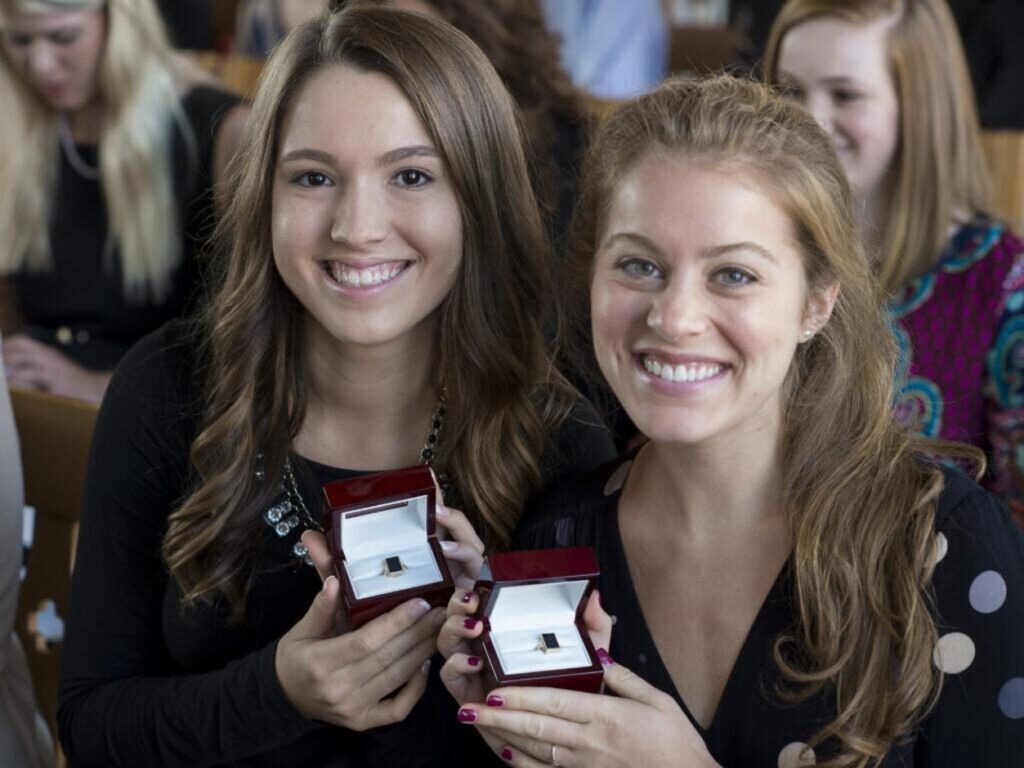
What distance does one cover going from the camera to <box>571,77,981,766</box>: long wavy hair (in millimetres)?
1360

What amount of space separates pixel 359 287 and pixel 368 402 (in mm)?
201

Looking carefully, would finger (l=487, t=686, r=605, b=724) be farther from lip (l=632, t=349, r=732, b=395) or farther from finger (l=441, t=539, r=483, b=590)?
lip (l=632, t=349, r=732, b=395)

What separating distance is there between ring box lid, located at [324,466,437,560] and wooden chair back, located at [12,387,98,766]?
640mm

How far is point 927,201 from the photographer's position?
2.31 metres

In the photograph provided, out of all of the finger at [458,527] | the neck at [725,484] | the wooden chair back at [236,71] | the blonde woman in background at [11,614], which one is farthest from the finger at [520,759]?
the wooden chair back at [236,71]

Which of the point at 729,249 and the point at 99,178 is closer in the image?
the point at 729,249

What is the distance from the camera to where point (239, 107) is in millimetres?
2693

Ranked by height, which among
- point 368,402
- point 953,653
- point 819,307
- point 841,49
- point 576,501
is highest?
point 841,49

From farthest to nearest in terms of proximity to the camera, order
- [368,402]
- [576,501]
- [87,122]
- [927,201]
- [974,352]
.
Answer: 1. [87,122]
2. [927,201]
3. [974,352]
4. [368,402]
5. [576,501]

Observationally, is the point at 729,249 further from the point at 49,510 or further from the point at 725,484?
the point at 49,510

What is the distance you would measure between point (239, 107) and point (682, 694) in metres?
1.66

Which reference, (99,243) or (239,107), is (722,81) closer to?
(239,107)

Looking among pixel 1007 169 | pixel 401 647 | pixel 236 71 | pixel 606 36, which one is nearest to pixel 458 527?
pixel 401 647

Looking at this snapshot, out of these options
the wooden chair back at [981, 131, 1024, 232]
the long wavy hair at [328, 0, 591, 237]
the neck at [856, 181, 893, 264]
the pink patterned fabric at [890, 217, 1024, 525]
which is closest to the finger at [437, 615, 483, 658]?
the pink patterned fabric at [890, 217, 1024, 525]
